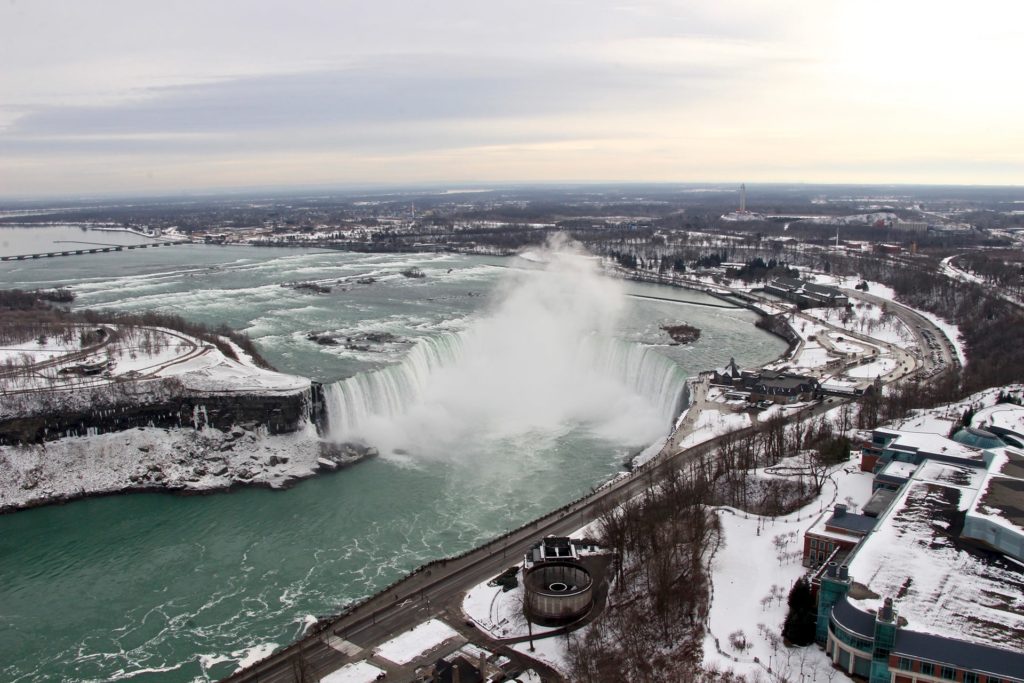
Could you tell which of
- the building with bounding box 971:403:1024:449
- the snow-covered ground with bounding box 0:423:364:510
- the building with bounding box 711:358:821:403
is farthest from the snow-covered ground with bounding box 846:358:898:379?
Result: the snow-covered ground with bounding box 0:423:364:510

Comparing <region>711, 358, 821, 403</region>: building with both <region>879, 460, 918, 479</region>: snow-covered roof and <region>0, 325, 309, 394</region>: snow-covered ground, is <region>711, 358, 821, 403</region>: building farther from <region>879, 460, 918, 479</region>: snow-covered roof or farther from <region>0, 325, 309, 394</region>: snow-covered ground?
<region>0, 325, 309, 394</region>: snow-covered ground

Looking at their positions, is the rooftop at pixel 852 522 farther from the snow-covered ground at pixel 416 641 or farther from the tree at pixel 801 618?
the snow-covered ground at pixel 416 641

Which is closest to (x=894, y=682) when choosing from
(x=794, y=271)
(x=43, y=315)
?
(x=43, y=315)

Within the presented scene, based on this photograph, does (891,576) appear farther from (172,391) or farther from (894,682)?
(172,391)

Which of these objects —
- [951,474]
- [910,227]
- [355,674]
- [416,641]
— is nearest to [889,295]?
[951,474]

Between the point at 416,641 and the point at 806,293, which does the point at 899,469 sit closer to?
the point at 416,641

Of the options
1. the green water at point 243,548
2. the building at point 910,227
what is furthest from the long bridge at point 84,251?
the building at point 910,227
